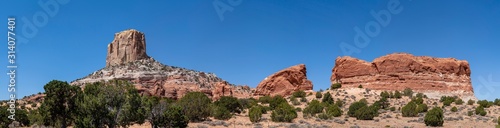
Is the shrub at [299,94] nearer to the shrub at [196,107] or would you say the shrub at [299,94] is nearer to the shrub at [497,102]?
the shrub at [196,107]

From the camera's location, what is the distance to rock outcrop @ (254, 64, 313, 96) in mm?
60969

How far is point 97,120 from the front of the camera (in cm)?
2194

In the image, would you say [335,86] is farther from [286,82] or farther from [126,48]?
[126,48]

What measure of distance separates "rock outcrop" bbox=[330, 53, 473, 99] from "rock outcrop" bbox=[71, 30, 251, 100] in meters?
18.1

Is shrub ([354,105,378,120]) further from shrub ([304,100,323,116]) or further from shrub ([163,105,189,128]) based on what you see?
shrub ([163,105,189,128])

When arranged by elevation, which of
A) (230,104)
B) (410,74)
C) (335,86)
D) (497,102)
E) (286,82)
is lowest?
(497,102)

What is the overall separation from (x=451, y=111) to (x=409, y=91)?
14.0 metres

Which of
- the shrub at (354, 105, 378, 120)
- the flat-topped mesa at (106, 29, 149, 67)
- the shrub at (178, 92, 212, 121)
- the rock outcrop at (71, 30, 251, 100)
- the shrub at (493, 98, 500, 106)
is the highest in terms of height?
the flat-topped mesa at (106, 29, 149, 67)

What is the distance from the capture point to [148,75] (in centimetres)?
7112

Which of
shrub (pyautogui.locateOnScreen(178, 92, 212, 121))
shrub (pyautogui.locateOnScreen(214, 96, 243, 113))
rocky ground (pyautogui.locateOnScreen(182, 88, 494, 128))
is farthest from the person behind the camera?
shrub (pyautogui.locateOnScreen(214, 96, 243, 113))

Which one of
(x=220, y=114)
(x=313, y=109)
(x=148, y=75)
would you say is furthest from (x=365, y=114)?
(x=148, y=75)

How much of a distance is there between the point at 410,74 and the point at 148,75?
134ft

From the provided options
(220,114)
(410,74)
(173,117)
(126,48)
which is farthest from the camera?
(126,48)

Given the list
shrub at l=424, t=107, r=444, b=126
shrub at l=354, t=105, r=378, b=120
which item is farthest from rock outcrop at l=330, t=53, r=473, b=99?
shrub at l=424, t=107, r=444, b=126
